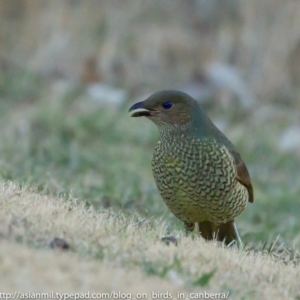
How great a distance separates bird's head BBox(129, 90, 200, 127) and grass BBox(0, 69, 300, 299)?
0.76 metres

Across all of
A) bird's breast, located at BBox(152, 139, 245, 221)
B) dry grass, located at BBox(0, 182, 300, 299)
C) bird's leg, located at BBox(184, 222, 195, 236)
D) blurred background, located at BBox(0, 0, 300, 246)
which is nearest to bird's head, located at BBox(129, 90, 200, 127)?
bird's breast, located at BBox(152, 139, 245, 221)

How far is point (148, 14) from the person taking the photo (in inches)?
637

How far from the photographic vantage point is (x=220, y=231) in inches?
286

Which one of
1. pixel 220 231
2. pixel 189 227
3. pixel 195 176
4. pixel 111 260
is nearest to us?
pixel 111 260

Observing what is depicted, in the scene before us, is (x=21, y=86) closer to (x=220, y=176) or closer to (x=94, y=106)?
(x=94, y=106)

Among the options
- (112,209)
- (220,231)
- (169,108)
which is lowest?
(112,209)

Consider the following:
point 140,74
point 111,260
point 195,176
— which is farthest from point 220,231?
point 140,74

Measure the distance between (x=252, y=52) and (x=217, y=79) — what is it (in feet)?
2.40

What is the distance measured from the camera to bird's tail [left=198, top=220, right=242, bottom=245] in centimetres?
716

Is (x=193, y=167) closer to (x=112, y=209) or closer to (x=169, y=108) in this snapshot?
(x=169, y=108)

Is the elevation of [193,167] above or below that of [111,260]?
above

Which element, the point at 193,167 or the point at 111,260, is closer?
the point at 111,260

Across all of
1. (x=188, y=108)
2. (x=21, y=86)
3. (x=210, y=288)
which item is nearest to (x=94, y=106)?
(x=21, y=86)

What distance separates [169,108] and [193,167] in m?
0.65
